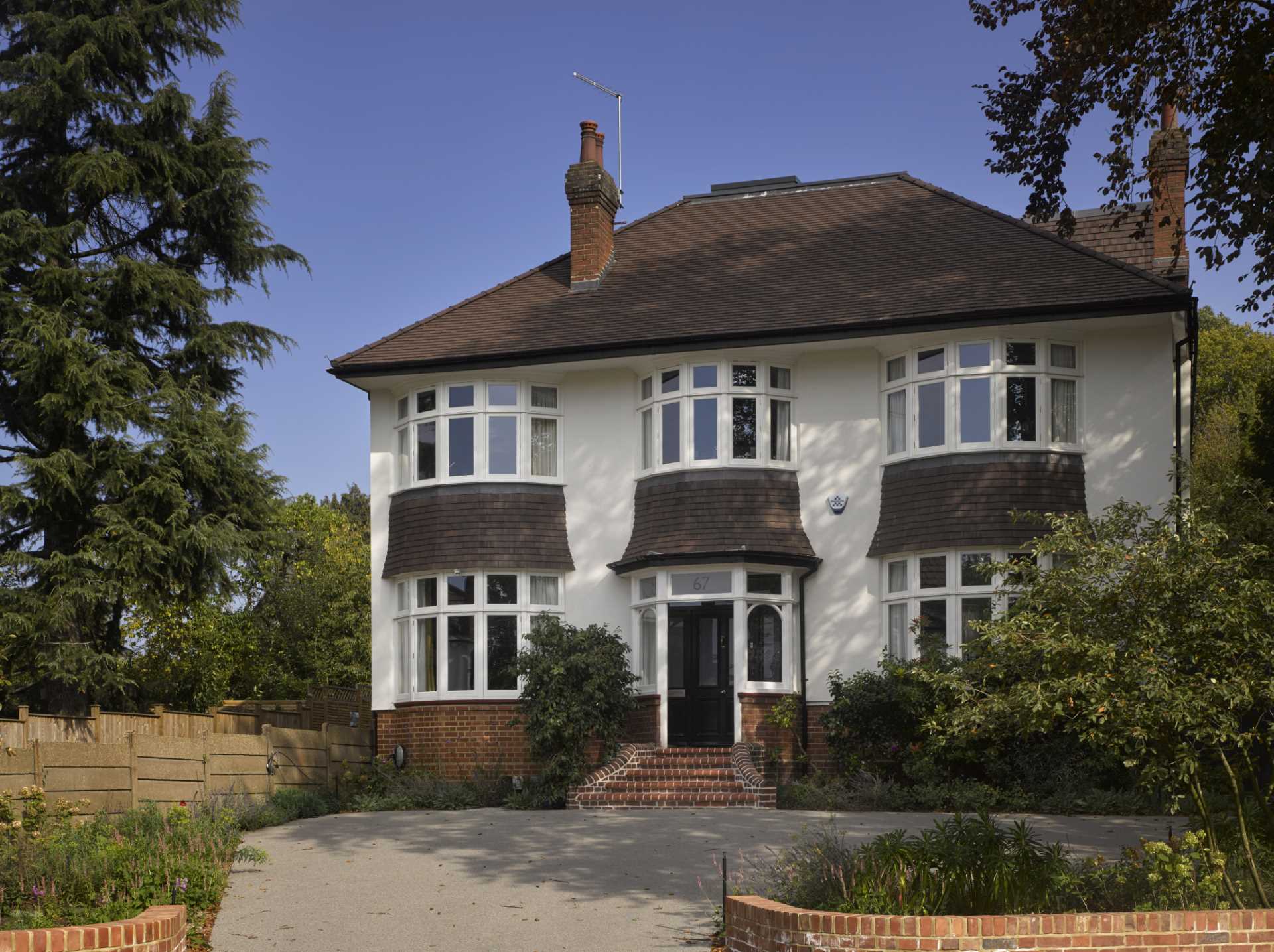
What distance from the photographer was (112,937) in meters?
8.72

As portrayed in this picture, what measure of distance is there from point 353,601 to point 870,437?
77.2 ft

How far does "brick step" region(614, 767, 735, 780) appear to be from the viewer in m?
20.1

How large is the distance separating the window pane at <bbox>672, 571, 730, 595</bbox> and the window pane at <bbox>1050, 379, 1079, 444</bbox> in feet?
17.0

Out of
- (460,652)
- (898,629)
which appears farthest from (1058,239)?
(460,652)

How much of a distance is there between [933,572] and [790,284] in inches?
206

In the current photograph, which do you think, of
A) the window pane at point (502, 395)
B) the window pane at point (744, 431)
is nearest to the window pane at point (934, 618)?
the window pane at point (744, 431)

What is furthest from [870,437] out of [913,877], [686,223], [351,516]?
[351,516]

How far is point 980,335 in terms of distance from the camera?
21.1 meters

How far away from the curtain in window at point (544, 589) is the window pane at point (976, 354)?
714 centimetres

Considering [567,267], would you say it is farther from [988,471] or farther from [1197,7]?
[1197,7]

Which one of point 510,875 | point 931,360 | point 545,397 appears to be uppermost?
point 931,360

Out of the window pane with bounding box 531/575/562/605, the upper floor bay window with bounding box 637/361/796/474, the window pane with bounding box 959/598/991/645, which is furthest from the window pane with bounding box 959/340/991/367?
the window pane with bounding box 531/575/562/605

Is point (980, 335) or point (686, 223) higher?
point (686, 223)

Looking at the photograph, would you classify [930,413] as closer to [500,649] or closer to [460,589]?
[500,649]
